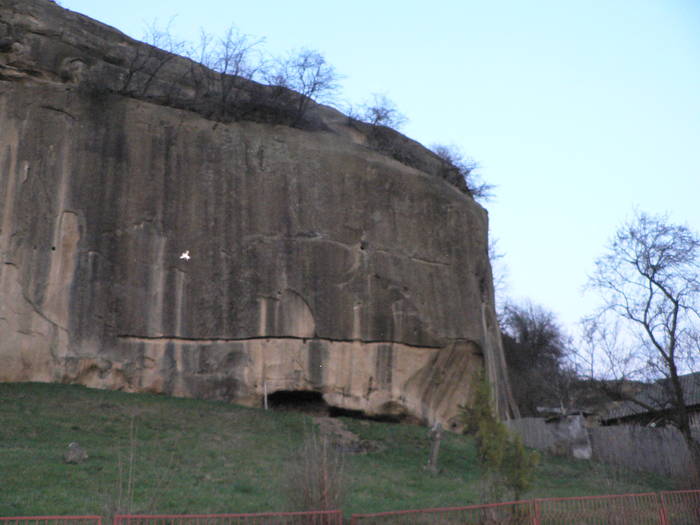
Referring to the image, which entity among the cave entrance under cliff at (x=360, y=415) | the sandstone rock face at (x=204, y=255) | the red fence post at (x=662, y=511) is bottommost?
the red fence post at (x=662, y=511)

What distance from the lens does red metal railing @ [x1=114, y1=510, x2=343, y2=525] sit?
8.73 metres

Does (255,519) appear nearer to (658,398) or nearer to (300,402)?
(300,402)

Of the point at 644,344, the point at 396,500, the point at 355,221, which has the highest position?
the point at 355,221

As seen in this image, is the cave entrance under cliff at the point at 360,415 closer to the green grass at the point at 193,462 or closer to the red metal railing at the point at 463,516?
the green grass at the point at 193,462

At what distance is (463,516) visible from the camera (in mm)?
10492

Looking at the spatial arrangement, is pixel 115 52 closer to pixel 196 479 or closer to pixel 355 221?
pixel 355 221

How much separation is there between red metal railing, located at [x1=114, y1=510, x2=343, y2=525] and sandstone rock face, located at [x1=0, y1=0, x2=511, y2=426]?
10.4 meters

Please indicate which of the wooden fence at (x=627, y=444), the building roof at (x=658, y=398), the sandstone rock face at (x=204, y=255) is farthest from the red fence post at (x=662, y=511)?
the building roof at (x=658, y=398)

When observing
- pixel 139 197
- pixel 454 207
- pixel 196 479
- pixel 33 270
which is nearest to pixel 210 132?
pixel 139 197

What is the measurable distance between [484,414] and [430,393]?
11.2 meters

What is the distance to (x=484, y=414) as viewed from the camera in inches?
475

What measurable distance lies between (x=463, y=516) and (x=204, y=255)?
12.5 meters

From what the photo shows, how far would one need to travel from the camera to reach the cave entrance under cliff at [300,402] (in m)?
21.5

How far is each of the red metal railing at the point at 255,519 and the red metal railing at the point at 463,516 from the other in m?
0.37
